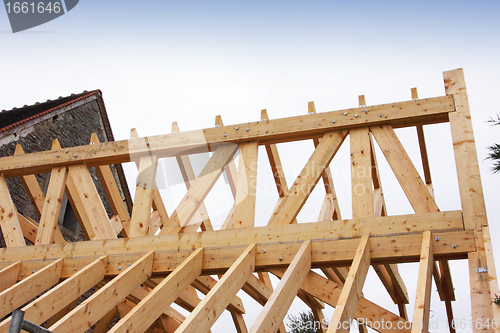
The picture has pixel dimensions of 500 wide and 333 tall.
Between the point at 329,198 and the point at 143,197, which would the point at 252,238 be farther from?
the point at 329,198

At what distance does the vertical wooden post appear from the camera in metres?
3.77

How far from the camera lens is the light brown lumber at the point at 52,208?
576 cm

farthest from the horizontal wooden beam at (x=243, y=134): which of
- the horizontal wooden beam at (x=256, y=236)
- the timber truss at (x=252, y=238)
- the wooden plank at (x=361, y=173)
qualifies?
the horizontal wooden beam at (x=256, y=236)

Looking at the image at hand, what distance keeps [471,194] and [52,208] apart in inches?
185

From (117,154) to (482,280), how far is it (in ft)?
13.9

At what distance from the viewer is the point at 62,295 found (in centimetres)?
442

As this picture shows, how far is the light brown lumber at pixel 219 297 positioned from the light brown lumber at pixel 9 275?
2.58m

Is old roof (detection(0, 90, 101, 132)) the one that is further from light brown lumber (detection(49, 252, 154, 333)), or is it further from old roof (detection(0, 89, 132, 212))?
light brown lumber (detection(49, 252, 154, 333))

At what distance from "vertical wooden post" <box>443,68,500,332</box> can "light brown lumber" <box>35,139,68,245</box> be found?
4533mm

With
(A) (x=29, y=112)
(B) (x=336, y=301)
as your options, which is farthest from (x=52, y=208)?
(A) (x=29, y=112)

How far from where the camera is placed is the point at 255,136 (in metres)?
5.64

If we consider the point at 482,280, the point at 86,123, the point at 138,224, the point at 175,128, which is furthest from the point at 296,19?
the point at 482,280

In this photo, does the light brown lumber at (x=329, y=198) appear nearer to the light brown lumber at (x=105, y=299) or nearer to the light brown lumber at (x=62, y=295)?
the light brown lumber at (x=105, y=299)

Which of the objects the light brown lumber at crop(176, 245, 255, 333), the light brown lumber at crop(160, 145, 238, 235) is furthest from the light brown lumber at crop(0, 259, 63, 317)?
the light brown lumber at crop(176, 245, 255, 333)
